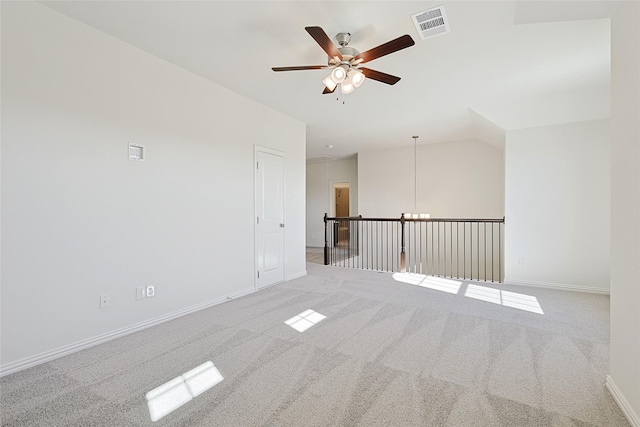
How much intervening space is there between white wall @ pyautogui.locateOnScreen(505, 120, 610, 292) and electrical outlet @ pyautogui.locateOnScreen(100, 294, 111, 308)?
5.25 meters

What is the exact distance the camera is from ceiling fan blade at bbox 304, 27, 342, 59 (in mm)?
1961

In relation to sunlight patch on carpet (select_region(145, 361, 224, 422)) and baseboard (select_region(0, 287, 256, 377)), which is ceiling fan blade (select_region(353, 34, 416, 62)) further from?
baseboard (select_region(0, 287, 256, 377))

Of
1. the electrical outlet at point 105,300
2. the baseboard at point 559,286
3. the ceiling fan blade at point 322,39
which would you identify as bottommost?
the baseboard at point 559,286

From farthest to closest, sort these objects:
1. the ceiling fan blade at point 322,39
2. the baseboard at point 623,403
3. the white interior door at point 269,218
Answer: the white interior door at point 269,218, the ceiling fan blade at point 322,39, the baseboard at point 623,403

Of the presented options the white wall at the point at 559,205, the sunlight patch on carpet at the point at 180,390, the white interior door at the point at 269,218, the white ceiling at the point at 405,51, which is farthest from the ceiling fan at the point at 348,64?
the white wall at the point at 559,205

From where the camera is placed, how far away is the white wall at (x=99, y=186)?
6.88 ft

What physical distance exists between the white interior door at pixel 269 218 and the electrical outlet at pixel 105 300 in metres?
1.86

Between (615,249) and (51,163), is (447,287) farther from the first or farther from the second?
(51,163)

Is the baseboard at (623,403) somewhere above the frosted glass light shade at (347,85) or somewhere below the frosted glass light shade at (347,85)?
below

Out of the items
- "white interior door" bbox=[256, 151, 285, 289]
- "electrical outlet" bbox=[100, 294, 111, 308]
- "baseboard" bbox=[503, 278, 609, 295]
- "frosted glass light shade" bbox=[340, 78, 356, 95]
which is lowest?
"baseboard" bbox=[503, 278, 609, 295]

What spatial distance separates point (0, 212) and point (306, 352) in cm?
241

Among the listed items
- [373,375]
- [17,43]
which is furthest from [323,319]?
[17,43]

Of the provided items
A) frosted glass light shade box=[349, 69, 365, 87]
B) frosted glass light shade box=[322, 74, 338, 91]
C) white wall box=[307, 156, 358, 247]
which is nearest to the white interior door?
frosted glass light shade box=[322, 74, 338, 91]

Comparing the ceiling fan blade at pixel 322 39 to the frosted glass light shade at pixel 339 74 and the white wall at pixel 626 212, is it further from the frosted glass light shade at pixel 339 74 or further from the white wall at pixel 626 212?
the white wall at pixel 626 212
